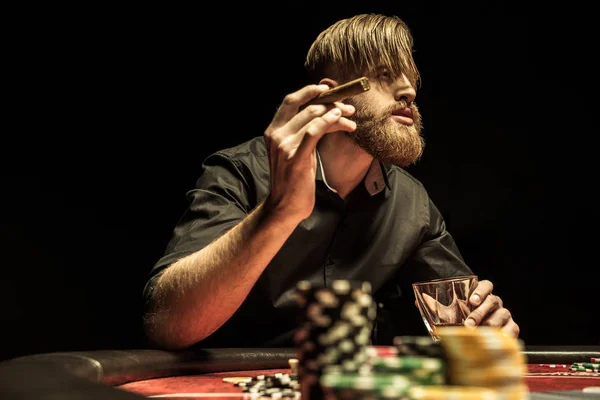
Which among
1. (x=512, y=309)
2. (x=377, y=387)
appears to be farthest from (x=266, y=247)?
(x=512, y=309)

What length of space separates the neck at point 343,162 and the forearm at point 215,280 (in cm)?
87

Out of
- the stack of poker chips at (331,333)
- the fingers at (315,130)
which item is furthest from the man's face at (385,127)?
the stack of poker chips at (331,333)

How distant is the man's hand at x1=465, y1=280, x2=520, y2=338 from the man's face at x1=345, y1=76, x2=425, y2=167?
2.45 ft

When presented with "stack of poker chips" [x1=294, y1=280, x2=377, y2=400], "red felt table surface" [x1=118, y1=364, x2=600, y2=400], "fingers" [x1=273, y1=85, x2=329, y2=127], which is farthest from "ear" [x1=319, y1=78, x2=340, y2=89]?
"stack of poker chips" [x1=294, y1=280, x2=377, y2=400]

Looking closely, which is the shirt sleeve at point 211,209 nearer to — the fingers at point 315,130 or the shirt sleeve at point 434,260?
the fingers at point 315,130

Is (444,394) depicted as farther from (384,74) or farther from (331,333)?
(384,74)

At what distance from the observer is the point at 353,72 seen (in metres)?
2.49

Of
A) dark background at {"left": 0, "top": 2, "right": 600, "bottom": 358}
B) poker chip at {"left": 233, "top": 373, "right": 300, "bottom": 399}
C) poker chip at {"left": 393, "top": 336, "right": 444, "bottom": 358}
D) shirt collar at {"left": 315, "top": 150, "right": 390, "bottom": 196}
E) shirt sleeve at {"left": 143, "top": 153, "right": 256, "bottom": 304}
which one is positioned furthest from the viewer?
dark background at {"left": 0, "top": 2, "right": 600, "bottom": 358}

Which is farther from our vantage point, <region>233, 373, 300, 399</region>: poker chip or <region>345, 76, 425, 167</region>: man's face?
<region>345, 76, 425, 167</region>: man's face

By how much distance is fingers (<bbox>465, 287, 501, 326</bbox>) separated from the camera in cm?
168

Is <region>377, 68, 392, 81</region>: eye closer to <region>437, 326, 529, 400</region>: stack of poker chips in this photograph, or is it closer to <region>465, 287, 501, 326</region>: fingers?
<region>465, 287, 501, 326</region>: fingers

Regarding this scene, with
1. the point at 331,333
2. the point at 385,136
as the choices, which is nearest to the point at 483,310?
the point at 385,136

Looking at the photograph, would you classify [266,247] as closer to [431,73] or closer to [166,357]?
[166,357]

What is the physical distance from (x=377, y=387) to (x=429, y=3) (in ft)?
11.5
